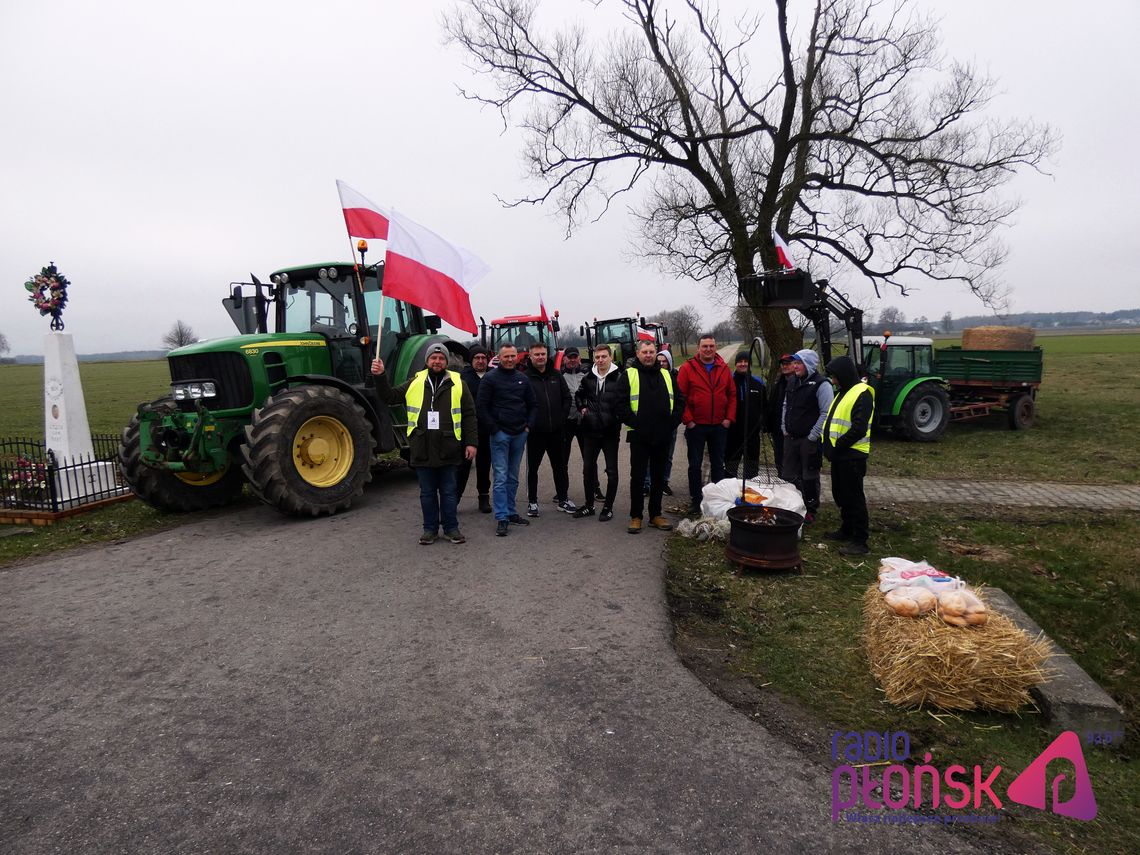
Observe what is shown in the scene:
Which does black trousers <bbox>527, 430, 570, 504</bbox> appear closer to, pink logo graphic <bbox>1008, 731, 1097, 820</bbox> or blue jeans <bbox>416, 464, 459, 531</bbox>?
blue jeans <bbox>416, 464, 459, 531</bbox>

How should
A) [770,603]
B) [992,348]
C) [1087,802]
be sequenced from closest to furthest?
1. [1087,802]
2. [770,603]
3. [992,348]

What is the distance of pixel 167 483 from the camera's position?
719 cm

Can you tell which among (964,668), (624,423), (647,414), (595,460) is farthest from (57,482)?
(964,668)

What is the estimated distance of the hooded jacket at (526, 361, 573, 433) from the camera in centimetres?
684

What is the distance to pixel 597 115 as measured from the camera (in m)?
15.8

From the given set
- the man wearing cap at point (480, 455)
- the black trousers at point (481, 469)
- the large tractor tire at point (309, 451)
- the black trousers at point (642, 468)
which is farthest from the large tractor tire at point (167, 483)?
the black trousers at point (642, 468)

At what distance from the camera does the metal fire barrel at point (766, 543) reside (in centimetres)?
502

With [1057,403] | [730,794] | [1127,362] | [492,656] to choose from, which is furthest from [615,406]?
[1127,362]

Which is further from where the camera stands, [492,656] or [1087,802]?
[492,656]

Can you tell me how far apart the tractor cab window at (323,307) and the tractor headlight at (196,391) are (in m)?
1.42

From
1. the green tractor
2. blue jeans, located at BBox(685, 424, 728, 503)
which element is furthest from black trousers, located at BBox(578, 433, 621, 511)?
the green tractor

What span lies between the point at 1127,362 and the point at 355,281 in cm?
3948

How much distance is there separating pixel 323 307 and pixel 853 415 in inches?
244

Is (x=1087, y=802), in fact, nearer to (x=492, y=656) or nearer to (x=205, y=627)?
(x=492, y=656)
